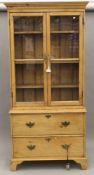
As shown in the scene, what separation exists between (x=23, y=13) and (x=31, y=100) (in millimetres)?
895

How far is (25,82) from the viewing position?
3.44 metres

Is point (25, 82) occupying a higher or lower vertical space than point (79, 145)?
higher

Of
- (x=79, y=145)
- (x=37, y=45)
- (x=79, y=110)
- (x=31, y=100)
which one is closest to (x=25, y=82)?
(x=31, y=100)

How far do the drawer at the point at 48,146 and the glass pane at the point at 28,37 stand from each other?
2.80ft

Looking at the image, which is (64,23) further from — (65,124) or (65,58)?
(65,124)

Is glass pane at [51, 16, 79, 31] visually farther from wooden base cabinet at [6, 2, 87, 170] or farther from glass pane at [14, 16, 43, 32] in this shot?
glass pane at [14, 16, 43, 32]

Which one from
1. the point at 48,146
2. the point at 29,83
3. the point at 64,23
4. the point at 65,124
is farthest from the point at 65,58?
the point at 48,146

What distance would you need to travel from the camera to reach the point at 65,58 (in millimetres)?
3338

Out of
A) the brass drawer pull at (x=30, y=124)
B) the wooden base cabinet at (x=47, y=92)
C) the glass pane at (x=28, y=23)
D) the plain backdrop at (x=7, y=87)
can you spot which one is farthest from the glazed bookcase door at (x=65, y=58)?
the plain backdrop at (x=7, y=87)

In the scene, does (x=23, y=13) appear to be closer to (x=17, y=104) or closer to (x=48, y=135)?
(x=17, y=104)

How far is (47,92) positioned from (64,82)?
0.82 feet

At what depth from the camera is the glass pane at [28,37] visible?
3.26m

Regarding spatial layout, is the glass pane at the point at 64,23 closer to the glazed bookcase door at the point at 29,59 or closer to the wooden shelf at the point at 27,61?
the glazed bookcase door at the point at 29,59

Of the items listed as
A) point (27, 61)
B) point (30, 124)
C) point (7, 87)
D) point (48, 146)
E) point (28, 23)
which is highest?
point (28, 23)
